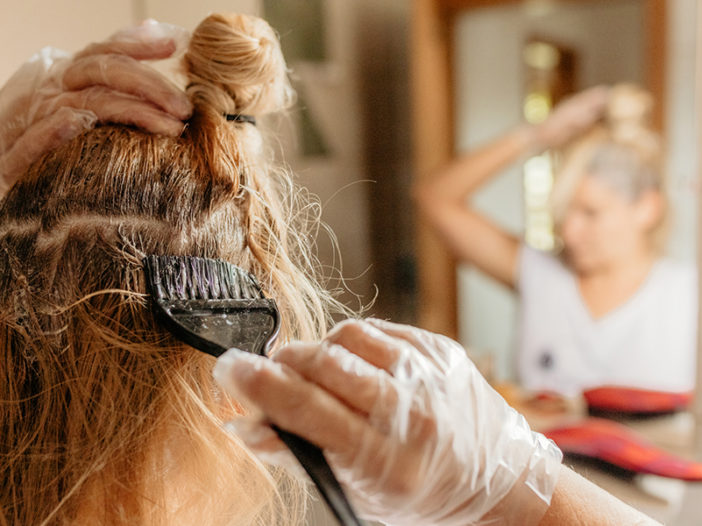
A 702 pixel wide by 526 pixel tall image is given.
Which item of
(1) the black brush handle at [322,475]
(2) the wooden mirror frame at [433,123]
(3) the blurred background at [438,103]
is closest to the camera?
(1) the black brush handle at [322,475]

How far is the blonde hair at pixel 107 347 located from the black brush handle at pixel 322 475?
0.15 meters

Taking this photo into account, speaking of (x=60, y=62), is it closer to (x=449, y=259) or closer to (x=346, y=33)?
(x=346, y=33)

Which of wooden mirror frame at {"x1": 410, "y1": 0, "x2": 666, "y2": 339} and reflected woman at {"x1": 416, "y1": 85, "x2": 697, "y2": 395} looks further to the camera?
wooden mirror frame at {"x1": 410, "y1": 0, "x2": 666, "y2": 339}

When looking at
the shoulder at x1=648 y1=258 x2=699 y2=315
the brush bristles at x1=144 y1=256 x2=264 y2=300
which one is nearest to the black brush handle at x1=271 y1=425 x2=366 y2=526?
the brush bristles at x1=144 y1=256 x2=264 y2=300

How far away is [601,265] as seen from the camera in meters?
1.48

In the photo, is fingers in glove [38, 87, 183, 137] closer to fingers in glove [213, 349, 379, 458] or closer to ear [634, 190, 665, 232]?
fingers in glove [213, 349, 379, 458]

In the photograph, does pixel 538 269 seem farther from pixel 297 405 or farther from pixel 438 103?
pixel 297 405

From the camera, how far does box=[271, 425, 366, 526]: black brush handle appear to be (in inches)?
14.7

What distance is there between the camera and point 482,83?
5.73 ft

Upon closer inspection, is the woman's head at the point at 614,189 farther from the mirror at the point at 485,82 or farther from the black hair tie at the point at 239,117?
the black hair tie at the point at 239,117

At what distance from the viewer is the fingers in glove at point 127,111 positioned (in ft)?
1.88

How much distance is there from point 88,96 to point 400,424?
0.41m

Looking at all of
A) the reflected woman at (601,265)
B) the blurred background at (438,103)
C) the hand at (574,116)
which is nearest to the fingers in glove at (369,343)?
the blurred background at (438,103)

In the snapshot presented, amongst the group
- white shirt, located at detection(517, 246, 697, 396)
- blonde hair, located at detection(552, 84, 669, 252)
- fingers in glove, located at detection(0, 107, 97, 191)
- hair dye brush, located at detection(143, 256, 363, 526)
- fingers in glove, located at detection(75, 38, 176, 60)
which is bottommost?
white shirt, located at detection(517, 246, 697, 396)
